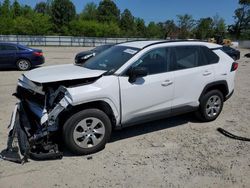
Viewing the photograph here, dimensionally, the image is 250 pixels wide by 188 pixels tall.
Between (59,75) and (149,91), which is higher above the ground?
(59,75)

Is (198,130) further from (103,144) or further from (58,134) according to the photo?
(58,134)

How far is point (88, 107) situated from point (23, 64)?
10.8 m

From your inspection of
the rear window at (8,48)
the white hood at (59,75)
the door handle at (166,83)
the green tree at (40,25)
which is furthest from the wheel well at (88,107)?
the green tree at (40,25)

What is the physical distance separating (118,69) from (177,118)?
2314 millimetres

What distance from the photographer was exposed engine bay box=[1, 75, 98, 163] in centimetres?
441

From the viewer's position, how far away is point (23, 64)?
14469 mm

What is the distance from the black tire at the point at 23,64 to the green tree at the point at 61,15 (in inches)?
1846

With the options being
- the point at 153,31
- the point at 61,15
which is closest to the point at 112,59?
the point at 61,15

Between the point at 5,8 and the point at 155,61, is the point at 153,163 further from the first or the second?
the point at 5,8

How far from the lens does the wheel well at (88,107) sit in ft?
14.9

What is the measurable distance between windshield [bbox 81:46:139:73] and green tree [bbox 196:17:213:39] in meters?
63.1

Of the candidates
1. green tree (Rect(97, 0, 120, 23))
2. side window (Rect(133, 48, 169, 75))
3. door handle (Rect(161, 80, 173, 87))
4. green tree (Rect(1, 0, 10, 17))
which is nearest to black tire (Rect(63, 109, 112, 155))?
side window (Rect(133, 48, 169, 75))

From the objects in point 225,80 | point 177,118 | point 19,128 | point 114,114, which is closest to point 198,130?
point 177,118

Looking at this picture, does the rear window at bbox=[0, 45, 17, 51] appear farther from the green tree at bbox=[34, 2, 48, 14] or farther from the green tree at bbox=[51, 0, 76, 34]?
the green tree at bbox=[34, 2, 48, 14]
